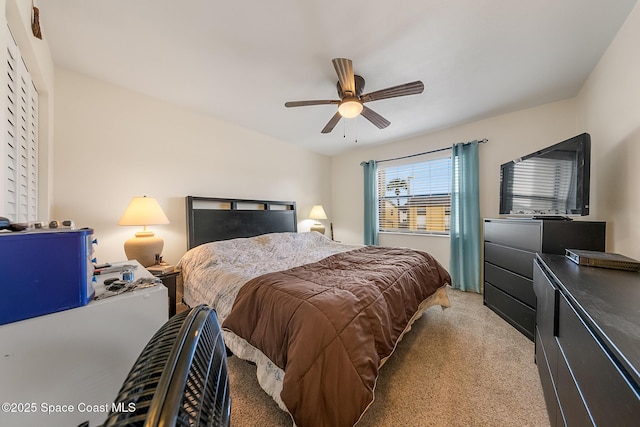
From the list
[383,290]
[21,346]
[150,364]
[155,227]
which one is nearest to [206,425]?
[150,364]

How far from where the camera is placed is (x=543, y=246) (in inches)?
74.3

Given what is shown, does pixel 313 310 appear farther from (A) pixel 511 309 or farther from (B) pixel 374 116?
(A) pixel 511 309

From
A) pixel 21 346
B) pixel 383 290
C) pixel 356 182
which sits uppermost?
pixel 356 182

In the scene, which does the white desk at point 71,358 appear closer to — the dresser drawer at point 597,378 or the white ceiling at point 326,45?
the dresser drawer at point 597,378

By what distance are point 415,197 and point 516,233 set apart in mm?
1781

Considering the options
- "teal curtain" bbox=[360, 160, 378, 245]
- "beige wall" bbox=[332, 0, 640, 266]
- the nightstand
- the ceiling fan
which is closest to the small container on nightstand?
the nightstand

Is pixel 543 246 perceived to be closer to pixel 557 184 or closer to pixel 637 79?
pixel 557 184

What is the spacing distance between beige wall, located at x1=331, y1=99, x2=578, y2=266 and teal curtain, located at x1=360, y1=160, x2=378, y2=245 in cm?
16

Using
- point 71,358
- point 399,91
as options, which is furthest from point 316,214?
point 71,358

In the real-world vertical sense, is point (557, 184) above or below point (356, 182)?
below

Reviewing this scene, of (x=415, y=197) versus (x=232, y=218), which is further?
(x=415, y=197)

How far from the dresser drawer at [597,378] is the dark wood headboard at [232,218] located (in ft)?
9.97

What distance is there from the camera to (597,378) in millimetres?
636

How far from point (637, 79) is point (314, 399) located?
9.18 ft
